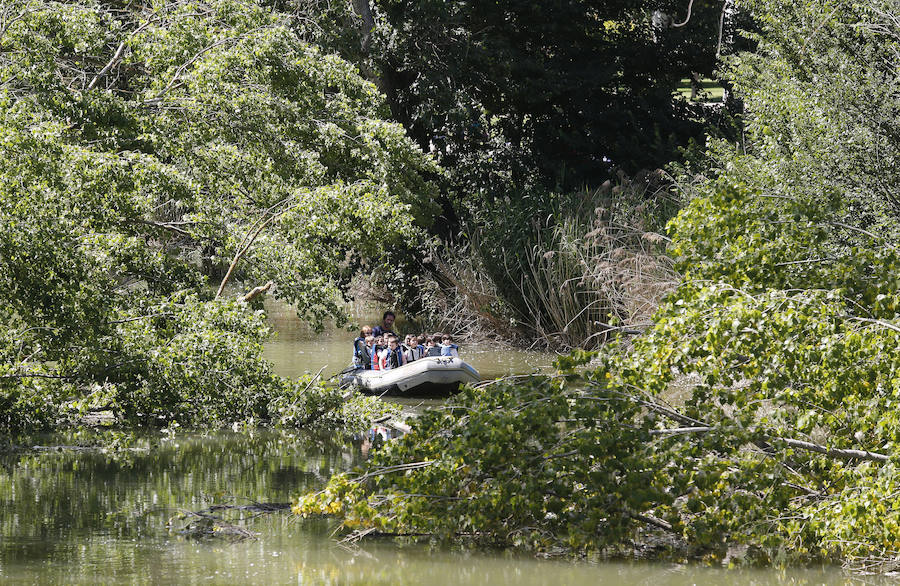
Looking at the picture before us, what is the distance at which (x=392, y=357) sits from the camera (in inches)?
700

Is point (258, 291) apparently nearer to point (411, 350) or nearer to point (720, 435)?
point (411, 350)

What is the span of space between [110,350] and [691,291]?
5.82 metres

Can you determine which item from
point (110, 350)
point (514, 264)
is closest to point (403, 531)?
point (110, 350)

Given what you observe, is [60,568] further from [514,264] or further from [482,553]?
[514,264]

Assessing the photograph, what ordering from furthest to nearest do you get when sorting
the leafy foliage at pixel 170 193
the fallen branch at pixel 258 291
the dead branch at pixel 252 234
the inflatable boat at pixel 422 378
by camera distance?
the inflatable boat at pixel 422 378
the fallen branch at pixel 258 291
the dead branch at pixel 252 234
the leafy foliage at pixel 170 193

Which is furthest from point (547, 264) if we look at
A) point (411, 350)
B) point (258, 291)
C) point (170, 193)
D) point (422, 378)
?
point (170, 193)

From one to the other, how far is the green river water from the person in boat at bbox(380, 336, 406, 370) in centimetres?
495

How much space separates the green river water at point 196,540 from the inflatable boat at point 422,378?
3.92 meters

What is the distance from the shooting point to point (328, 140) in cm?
1636

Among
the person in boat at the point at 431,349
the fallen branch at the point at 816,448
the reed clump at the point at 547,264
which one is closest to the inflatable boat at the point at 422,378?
the person in boat at the point at 431,349

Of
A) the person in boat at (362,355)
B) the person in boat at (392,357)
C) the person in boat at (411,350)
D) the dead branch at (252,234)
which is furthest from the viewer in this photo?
the person in boat at (362,355)

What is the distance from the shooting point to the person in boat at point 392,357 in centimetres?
1777

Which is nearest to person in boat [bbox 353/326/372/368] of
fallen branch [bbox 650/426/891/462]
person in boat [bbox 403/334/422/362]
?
person in boat [bbox 403/334/422/362]

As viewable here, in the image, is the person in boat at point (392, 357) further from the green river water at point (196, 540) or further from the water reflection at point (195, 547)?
the water reflection at point (195, 547)
